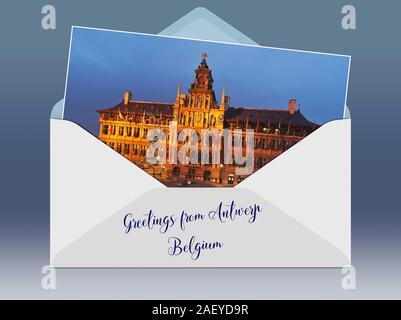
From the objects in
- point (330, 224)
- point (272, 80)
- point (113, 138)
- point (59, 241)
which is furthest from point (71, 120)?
point (330, 224)

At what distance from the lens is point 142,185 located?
8695 millimetres

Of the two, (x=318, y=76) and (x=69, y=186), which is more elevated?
(x=318, y=76)

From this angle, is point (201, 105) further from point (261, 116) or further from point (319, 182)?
point (319, 182)

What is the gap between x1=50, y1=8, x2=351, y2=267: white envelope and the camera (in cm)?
871

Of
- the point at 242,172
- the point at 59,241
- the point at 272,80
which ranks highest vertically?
the point at 272,80

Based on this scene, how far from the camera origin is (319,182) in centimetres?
889

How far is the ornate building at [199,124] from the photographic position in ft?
28.5

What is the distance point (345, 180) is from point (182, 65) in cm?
160

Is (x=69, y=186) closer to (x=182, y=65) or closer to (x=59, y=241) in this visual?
(x=59, y=241)

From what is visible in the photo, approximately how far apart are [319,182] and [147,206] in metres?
1.39

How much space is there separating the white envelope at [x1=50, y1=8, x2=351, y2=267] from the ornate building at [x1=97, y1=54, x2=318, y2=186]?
0.25 feet

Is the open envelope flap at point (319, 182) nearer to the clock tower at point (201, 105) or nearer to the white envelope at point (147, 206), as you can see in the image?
the white envelope at point (147, 206)

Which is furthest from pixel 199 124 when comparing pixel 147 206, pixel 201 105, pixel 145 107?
pixel 147 206

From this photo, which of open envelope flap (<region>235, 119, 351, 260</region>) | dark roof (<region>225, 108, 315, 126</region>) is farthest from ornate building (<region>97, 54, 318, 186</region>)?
open envelope flap (<region>235, 119, 351, 260</region>)
